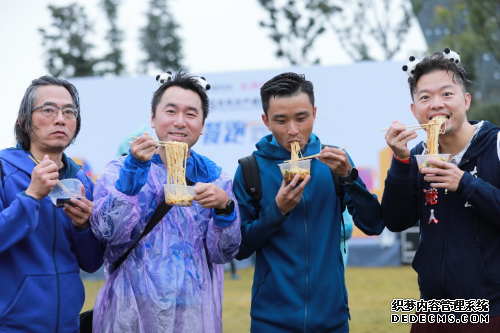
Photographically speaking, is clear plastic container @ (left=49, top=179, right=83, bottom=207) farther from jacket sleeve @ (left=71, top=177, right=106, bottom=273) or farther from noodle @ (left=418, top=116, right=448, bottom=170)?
noodle @ (left=418, top=116, right=448, bottom=170)

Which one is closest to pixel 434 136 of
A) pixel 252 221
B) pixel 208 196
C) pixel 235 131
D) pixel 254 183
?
pixel 254 183

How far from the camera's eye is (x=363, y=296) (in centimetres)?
955

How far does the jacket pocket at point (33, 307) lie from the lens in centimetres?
275

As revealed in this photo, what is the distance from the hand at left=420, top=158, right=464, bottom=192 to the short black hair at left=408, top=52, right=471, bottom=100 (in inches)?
25.5

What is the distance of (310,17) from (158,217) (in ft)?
67.3

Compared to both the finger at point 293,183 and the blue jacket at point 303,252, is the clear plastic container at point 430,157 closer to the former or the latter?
the blue jacket at point 303,252

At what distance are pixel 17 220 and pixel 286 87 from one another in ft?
6.21

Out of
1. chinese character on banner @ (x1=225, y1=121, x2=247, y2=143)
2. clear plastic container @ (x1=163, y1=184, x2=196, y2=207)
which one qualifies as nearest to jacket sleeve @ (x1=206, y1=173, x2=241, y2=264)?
clear plastic container @ (x1=163, y1=184, x2=196, y2=207)

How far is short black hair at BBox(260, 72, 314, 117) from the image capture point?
3268 millimetres

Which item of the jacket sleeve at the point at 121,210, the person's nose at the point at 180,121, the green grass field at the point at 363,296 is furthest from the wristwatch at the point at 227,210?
the green grass field at the point at 363,296

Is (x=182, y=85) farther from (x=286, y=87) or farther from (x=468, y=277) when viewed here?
(x=468, y=277)

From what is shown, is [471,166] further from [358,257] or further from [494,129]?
[358,257]

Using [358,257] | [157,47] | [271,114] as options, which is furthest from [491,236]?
[157,47]

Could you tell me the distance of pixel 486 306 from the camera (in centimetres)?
287
